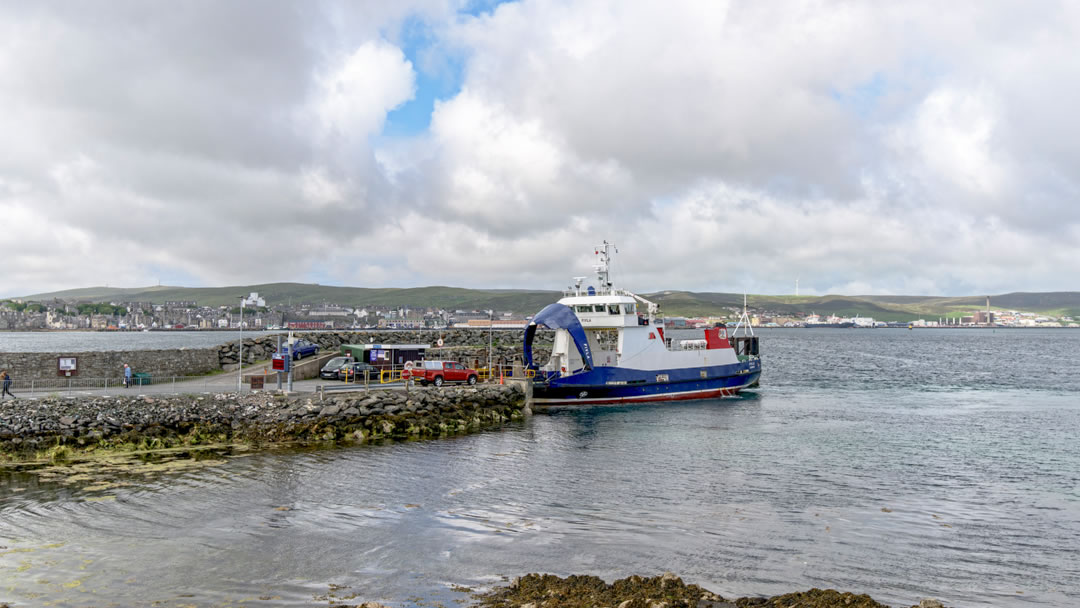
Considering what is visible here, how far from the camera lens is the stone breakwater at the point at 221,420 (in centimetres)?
2312

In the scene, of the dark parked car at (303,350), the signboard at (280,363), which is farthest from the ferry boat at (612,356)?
the dark parked car at (303,350)

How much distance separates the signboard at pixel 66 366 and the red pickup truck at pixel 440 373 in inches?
627

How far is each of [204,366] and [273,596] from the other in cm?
3136

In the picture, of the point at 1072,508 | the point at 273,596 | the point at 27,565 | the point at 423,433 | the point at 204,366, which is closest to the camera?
the point at 273,596

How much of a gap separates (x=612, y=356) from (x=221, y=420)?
81.3 feet

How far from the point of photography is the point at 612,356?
44.1 metres

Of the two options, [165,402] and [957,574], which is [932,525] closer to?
[957,574]

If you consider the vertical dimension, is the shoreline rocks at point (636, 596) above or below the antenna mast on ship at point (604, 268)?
below

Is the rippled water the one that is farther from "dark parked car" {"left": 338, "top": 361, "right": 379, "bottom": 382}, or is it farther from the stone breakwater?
"dark parked car" {"left": 338, "top": 361, "right": 379, "bottom": 382}

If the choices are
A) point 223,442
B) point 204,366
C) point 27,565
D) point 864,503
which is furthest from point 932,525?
point 204,366

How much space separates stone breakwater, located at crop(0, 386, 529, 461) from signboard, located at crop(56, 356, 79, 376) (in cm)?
717

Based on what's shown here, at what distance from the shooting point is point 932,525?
16078mm

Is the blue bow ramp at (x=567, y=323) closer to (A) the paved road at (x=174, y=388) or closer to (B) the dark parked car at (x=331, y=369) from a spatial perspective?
(A) the paved road at (x=174, y=388)

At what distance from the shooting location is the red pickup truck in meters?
35.8
